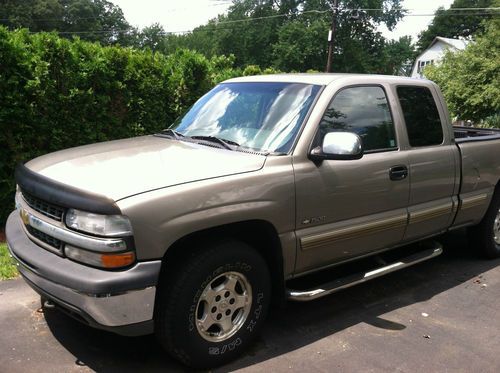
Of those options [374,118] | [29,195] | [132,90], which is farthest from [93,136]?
[374,118]

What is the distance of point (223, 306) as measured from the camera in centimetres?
322

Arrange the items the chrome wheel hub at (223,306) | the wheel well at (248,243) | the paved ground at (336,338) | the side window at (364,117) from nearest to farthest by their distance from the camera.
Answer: the wheel well at (248,243) → the chrome wheel hub at (223,306) → the paved ground at (336,338) → the side window at (364,117)

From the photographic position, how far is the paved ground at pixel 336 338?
10.8 ft

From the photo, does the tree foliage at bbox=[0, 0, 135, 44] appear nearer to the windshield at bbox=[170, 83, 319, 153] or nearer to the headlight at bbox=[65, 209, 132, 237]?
the windshield at bbox=[170, 83, 319, 153]

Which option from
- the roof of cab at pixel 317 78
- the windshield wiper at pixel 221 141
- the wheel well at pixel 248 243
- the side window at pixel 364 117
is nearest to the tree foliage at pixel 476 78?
the roof of cab at pixel 317 78

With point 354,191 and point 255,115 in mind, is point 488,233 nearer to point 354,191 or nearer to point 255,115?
point 354,191

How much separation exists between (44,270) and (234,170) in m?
1.27

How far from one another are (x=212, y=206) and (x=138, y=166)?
545 millimetres

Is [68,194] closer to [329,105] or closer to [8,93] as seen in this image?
[329,105]

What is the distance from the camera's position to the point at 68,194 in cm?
284

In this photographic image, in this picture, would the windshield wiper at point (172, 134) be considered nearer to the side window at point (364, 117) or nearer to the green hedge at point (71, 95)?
the side window at point (364, 117)

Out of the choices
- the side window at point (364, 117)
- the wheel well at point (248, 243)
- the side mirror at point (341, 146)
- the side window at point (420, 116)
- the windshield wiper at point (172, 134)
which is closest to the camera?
the wheel well at point (248, 243)

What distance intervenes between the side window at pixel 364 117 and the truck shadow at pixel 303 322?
1372 mm

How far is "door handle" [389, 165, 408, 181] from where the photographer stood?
4021 millimetres
